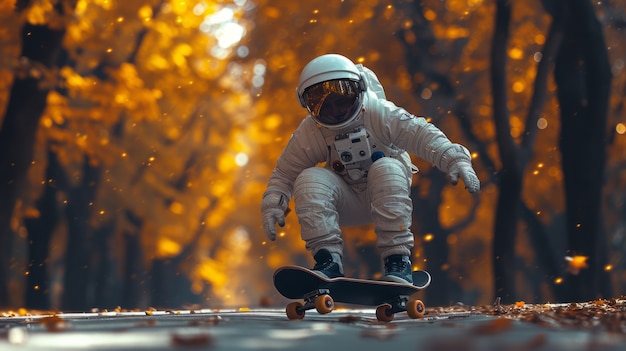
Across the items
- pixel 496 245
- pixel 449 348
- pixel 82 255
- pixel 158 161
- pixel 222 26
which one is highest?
pixel 222 26

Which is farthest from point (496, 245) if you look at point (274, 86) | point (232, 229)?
point (232, 229)

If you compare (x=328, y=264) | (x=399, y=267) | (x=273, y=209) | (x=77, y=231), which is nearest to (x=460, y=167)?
(x=399, y=267)

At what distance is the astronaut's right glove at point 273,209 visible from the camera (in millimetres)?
6754

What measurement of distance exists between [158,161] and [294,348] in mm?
16222

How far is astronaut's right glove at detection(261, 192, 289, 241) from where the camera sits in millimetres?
6754

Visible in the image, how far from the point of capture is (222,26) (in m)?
19.1

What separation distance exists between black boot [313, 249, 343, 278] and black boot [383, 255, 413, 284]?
0.31 m

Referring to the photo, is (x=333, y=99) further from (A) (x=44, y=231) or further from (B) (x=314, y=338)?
(A) (x=44, y=231)

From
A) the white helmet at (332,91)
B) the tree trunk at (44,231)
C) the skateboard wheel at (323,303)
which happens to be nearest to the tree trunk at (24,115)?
the tree trunk at (44,231)

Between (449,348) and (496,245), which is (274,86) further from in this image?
(449,348)

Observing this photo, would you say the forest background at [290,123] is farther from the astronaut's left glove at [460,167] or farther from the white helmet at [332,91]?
the astronaut's left glove at [460,167]

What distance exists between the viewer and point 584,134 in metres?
11.6

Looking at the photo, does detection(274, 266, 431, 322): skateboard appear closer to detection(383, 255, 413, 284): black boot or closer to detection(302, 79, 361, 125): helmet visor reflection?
detection(383, 255, 413, 284): black boot

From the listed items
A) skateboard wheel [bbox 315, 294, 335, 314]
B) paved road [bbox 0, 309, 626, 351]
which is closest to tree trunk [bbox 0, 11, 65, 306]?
skateboard wheel [bbox 315, 294, 335, 314]
